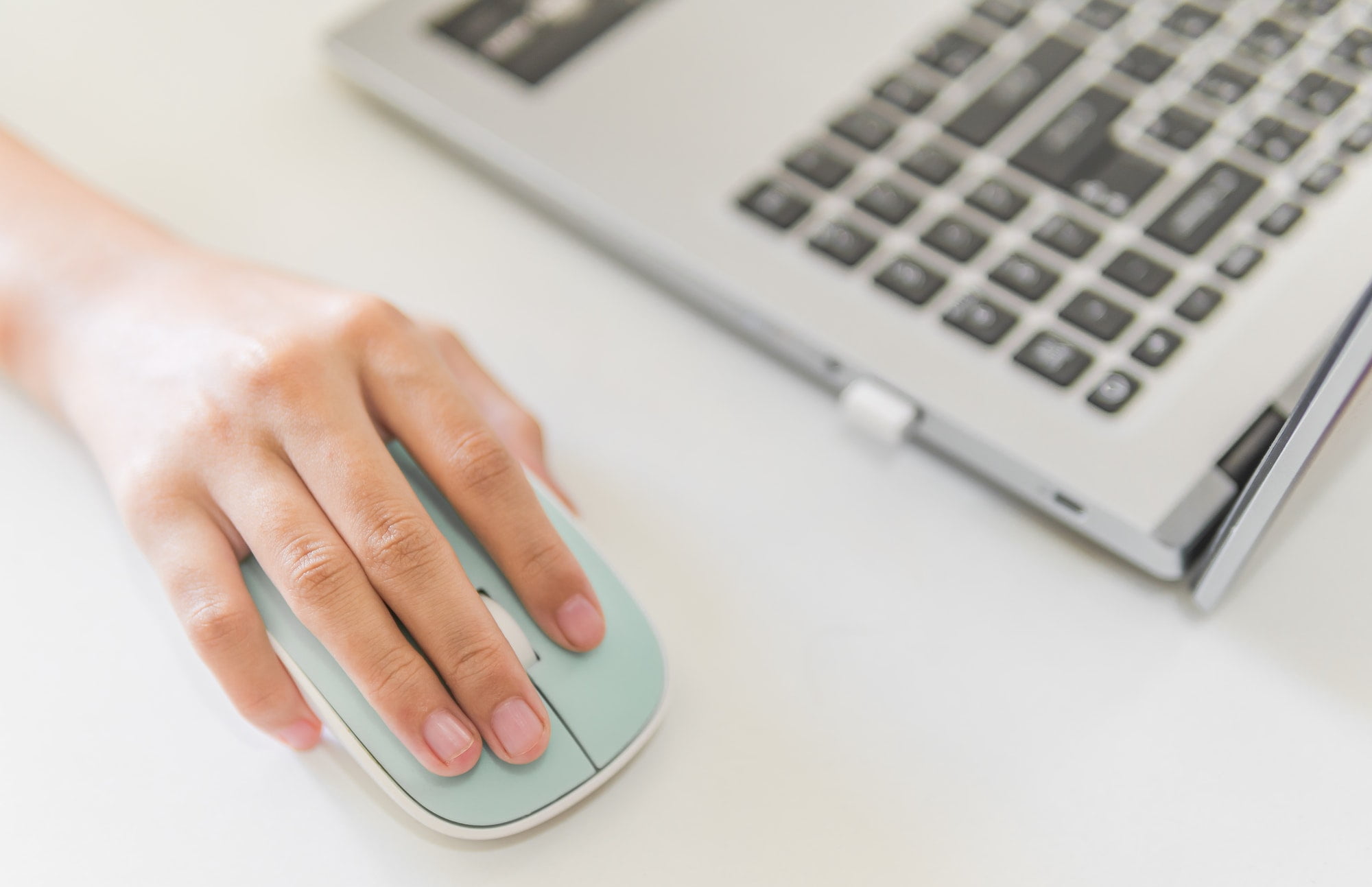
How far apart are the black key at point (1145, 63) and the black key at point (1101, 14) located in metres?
0.02

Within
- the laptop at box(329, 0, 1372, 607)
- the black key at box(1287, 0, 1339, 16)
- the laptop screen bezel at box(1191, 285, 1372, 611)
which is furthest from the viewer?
the black key at box(1287, 0, 1339, 16)

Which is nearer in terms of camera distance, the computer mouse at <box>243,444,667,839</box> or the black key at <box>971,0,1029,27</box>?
the computer mouse at <box>243,444,667,839</box>

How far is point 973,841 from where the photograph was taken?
1.29 feet

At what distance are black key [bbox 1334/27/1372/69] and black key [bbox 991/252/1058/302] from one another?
19 centimetres

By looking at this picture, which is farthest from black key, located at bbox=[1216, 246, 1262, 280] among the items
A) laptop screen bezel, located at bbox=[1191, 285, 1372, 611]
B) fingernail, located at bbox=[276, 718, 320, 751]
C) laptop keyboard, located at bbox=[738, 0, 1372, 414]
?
fingernail, located at bbox=[276, 718, 320, 751]

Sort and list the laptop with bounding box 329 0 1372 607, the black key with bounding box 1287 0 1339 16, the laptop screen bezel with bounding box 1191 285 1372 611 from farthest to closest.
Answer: the black key with bounding box 1287 0 1339 16 < the laptop with bounding box 329 0 1372 607 < the laptop screen bezel with bounding box 1191 285 1372 611

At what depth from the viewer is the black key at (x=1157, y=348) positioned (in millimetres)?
455

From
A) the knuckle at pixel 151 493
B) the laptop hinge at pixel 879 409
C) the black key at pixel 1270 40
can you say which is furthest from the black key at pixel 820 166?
the knuckle at pixel 151 493

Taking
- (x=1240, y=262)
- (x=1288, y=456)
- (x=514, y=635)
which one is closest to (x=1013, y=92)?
(x=1240, y=262)

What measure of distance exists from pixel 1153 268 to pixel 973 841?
0.82 feet

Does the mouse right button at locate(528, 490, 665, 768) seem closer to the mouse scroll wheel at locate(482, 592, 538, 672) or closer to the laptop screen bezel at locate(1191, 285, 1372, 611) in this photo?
the mouse scroll wheel at locate(482, 592, 538, 672)

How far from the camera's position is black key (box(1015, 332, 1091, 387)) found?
0.46 meters

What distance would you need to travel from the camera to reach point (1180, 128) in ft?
1.70

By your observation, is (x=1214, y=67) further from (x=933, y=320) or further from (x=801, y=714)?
(x=801, y=714)
